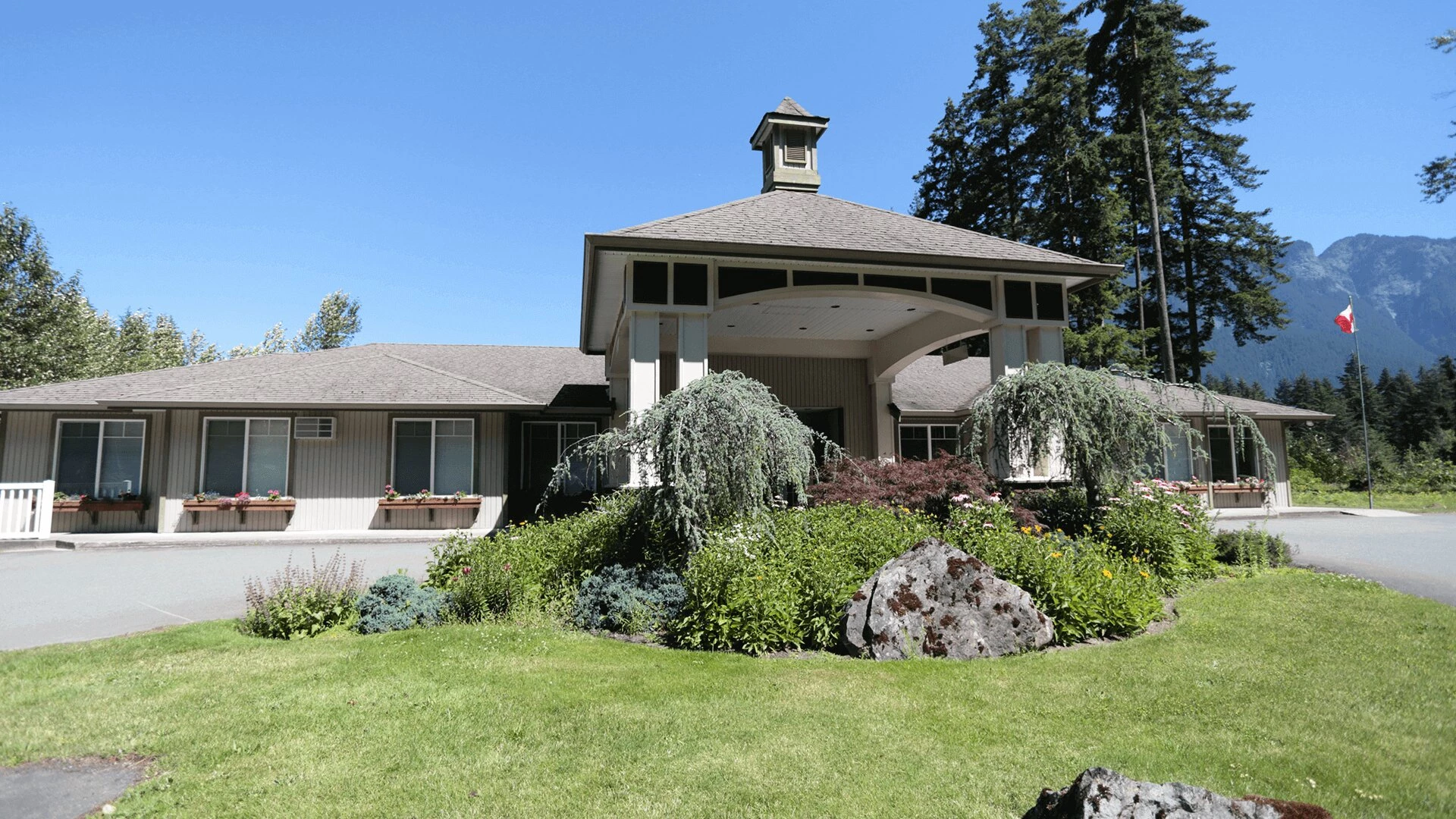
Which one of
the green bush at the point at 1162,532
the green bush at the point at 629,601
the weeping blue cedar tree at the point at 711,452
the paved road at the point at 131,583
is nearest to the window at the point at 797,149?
the weeping blue cedar tree at the point at 711,452

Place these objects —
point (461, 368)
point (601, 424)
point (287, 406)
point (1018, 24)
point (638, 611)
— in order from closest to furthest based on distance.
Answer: point (638, 611)
point (287, 406)
point (601, 424)
point (461, 368)
point (1018, 24)

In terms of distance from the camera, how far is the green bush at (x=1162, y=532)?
25.9ft

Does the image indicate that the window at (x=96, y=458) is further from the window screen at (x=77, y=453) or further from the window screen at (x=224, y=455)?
the window screen at (x=224, y=455)

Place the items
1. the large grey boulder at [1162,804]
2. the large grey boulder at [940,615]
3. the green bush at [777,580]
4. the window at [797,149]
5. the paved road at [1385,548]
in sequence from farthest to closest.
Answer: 1. the window at [797,149]
2. the paved road at [1385,548]
3. the green bush at [777,580]
4. the large grey boulder at [940,615]
5. the large grey boulder at [1162,804]

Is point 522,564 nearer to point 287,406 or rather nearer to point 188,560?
point 188,560

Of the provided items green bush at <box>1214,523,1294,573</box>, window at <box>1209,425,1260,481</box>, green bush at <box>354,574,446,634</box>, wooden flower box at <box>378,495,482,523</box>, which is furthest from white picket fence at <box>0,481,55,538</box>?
window at <box>1209,425,1260,481</box>

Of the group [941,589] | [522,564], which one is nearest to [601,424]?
[522,564]

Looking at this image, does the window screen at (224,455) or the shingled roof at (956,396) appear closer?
the window screen at (224,455)

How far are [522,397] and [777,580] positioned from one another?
10.6 m

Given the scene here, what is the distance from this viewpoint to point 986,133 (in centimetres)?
2895

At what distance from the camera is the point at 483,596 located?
6.73 m

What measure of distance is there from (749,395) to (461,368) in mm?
14152

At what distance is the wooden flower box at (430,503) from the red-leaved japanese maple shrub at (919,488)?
8.39 m

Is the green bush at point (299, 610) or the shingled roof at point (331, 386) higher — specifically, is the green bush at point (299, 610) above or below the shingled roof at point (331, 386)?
below
